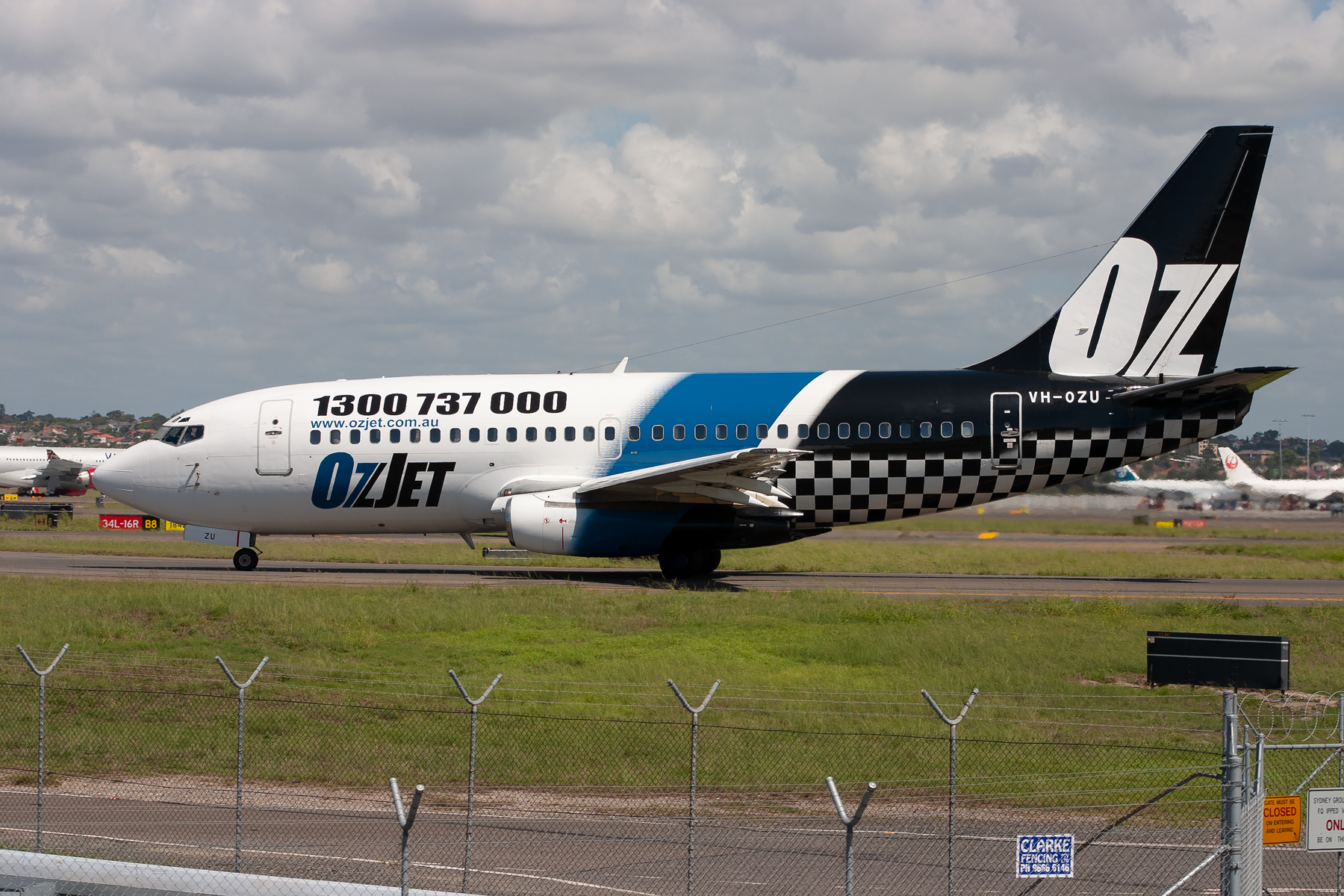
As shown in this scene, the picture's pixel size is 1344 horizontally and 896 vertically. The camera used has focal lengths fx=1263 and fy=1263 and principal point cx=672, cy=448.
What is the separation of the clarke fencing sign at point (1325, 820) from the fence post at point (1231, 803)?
92cm

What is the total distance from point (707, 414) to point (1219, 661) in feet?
44.3

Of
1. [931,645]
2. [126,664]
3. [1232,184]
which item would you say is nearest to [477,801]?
[126,664]

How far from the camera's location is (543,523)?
2684 cm

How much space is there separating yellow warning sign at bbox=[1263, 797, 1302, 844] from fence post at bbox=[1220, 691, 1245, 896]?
0.80 m

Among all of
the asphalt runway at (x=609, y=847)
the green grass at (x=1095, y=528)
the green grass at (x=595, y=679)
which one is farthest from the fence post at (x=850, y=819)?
the green grass at (x=1095, y=528)

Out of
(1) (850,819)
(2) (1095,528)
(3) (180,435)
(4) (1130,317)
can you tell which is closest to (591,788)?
(1) (850,819)

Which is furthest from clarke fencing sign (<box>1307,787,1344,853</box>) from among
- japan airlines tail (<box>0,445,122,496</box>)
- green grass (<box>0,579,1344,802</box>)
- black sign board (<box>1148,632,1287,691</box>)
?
japan airlines tail (<box>0,445,122,496</box>)

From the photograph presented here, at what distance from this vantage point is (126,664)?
17.8 m

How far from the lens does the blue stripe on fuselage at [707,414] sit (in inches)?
1096

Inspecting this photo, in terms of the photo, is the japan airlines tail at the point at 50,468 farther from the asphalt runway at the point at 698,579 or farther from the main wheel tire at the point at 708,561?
the main wheel tire at the point at 708,561

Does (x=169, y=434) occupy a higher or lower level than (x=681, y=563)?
higher

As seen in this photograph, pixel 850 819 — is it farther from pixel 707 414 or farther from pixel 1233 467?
pixel 1233 467

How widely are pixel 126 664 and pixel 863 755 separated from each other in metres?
10.6

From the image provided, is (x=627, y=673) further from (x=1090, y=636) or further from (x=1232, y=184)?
(x=1232, y=184)
